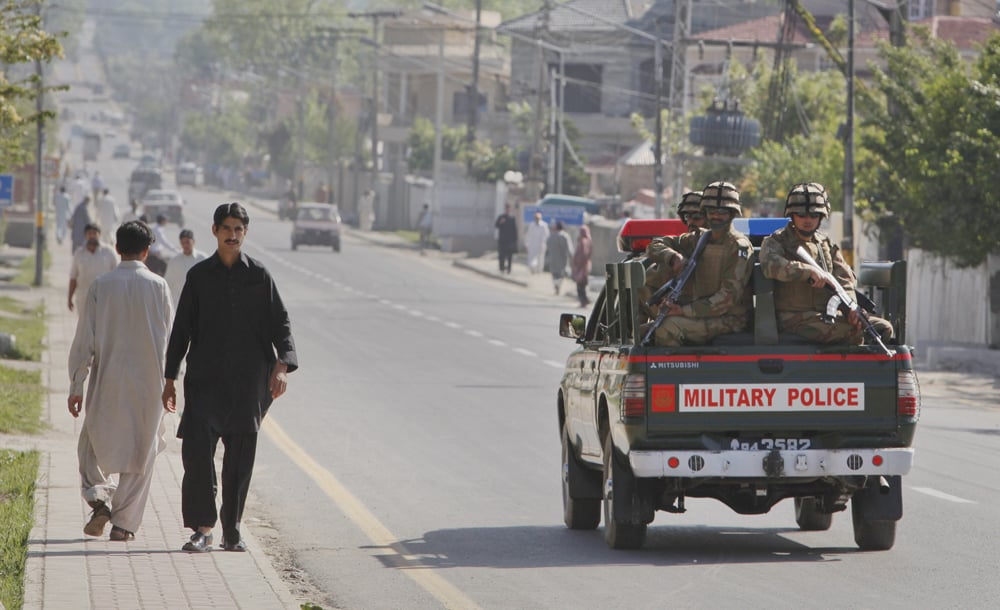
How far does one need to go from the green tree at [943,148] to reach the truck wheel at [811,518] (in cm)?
1641

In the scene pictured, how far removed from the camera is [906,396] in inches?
407

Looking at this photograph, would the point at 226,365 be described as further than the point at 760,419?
No

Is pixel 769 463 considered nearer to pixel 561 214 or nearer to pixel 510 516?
pixel 510 516

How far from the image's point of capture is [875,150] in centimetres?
3134

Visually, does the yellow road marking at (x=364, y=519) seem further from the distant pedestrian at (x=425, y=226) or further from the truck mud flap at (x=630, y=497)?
the distant pedestrian at (x=425, y=226)

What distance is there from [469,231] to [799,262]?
6182 cm

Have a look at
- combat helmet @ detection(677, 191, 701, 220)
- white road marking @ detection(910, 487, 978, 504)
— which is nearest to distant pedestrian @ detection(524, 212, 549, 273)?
white road marking @ detection(910, 487, 978, 504)

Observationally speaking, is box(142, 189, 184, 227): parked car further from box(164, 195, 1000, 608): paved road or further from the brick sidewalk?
the brick sidewalk

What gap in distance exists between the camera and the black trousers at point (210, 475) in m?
10.0

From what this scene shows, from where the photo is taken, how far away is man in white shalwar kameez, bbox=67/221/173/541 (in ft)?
33.8

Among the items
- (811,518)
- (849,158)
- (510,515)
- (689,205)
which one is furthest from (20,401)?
(849,158)

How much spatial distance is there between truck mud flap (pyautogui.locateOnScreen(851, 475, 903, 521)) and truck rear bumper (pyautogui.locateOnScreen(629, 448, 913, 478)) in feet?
1.30

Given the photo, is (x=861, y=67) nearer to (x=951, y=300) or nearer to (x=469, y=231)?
(x=469, y=231)

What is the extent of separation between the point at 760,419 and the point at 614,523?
3.43ft
